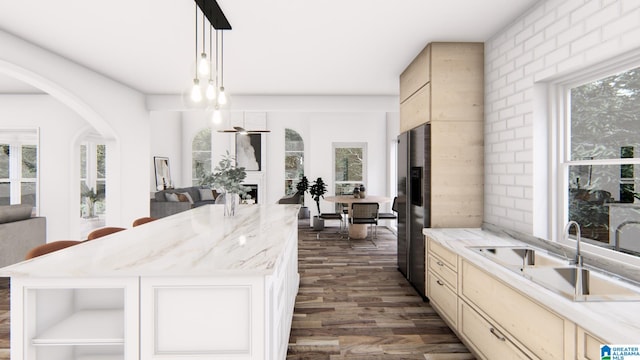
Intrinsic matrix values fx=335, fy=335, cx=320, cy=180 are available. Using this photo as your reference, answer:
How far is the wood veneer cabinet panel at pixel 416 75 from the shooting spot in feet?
11.1

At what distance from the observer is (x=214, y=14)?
273 cm

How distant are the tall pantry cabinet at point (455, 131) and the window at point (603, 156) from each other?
2.79ft

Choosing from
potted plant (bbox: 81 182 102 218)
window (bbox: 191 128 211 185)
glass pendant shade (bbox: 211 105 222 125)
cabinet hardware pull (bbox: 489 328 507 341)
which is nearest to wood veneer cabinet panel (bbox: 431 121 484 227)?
cabinet hardware pull (bbox: 489 328 507 341)

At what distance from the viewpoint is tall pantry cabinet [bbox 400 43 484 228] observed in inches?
127

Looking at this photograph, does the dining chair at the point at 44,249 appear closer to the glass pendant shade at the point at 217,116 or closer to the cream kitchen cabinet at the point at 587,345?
the glass pendant shade at the point at 217,116

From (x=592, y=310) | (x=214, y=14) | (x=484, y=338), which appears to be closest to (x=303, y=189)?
(x=214, y=14)

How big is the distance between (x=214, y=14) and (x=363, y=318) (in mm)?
2885

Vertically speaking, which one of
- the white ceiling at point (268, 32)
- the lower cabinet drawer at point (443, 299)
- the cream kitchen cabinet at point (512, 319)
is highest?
the white ceiling at point (268, 32)

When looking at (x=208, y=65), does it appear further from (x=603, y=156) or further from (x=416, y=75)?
(x=603, y=156)

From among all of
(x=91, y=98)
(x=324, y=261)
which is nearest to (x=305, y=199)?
(x=324, y=261)

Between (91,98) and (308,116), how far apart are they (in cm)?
574

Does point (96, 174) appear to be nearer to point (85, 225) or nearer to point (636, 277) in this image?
point (85, 225)

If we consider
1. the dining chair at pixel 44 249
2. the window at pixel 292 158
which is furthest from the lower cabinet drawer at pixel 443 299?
the window at pixel 292 158

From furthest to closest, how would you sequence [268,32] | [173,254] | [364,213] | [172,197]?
1. [172,197]
2. [364,213]
3. [268,32]
4. [173,254]
